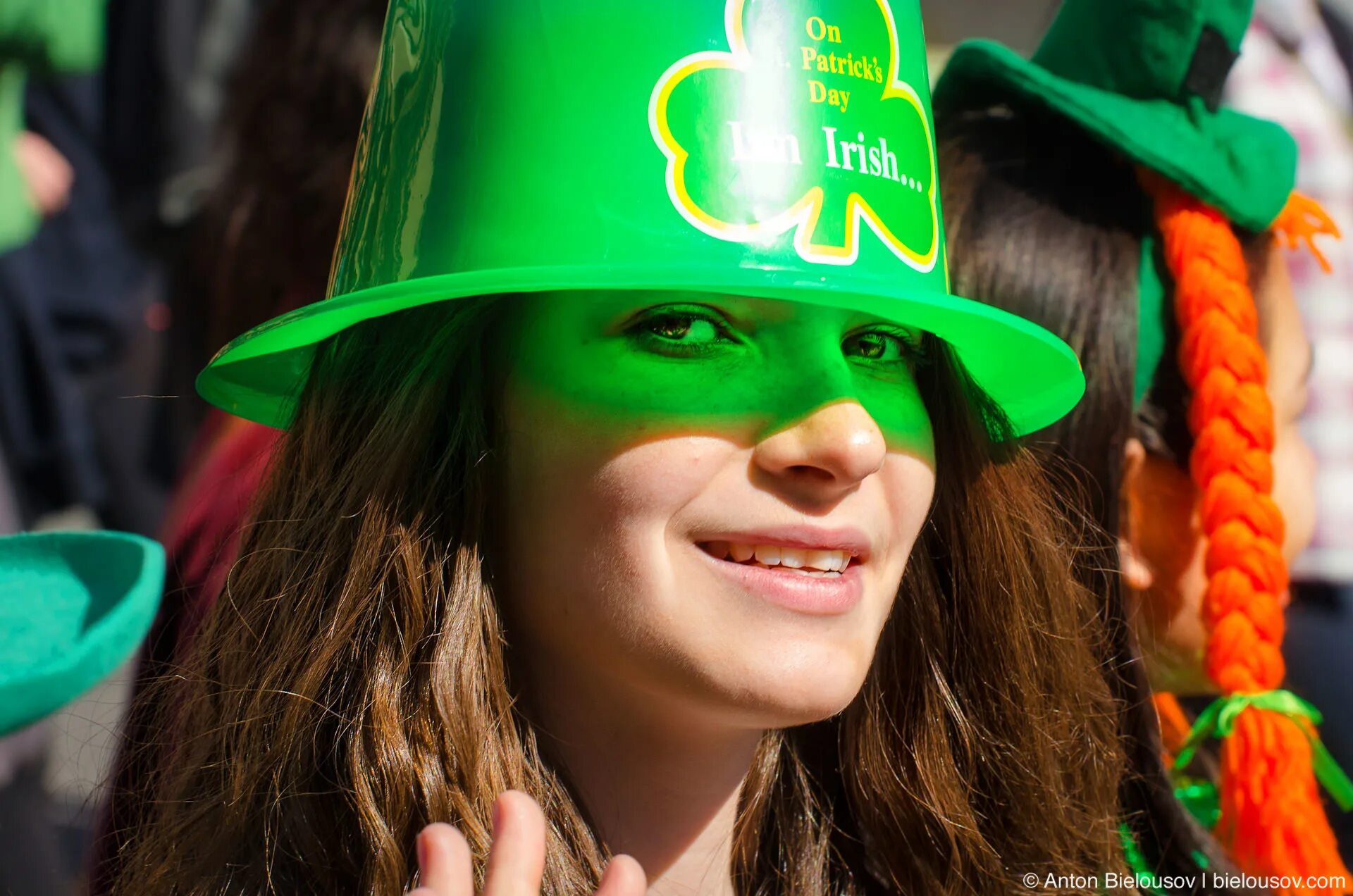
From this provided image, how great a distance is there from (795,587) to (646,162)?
17.6 inches

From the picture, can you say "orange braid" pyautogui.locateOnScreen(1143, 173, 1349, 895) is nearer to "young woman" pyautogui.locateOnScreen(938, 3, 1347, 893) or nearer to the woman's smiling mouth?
"young woman" pyautogui.locateOnScreen(938, 3, 1347, 893)

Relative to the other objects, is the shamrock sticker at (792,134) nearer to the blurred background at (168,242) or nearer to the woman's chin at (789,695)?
the woman's chin at (789,695)

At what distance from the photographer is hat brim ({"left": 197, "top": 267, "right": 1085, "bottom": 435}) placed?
1.24 metres

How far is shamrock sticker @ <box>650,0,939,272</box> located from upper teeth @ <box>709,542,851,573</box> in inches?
11.6

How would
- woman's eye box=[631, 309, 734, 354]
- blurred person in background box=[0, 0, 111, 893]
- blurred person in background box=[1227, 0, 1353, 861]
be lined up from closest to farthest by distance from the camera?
woman's eye box=[631, 309, 734, 354]
blurred person in background box=[0, 0, 111, 893]
blurred person in background box=[1227, 0, 1353, 861]

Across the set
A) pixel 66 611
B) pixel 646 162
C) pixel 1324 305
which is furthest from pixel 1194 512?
pixel 1324 305

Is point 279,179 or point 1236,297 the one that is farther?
point 279,179

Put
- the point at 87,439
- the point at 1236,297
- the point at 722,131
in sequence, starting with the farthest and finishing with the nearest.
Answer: the point at 87,439, the point at 1236,297, the point at 722,131

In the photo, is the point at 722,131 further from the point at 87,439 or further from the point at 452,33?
the point at 87,439

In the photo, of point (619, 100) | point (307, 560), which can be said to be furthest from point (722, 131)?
point (307, 560)

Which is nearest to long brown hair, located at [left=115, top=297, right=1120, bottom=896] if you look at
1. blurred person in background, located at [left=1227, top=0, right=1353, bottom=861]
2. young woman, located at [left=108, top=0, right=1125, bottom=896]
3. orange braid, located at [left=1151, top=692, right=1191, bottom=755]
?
young woman, located at [left=108, top=0, right=1125, bottom=896]

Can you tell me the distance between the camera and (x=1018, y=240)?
1.94 meters

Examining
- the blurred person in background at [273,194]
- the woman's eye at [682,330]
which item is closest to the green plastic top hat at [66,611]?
the woman's eye at [682,330]

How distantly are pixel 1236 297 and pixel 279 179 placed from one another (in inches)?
70.7
